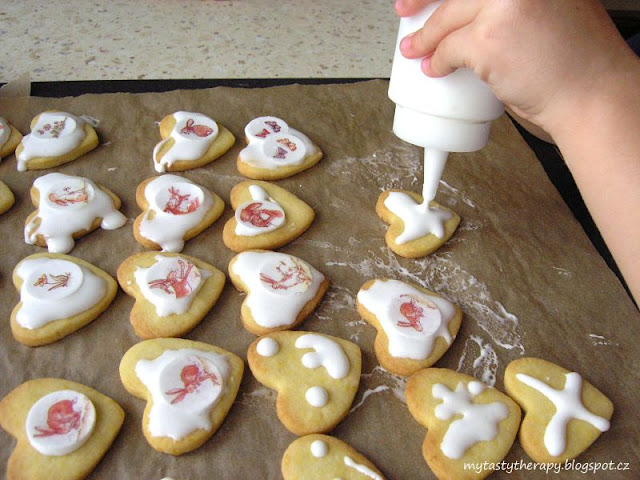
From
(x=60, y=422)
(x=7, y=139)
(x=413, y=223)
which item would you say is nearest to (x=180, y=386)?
(x=60, y=422)

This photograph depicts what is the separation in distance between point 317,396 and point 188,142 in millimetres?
420

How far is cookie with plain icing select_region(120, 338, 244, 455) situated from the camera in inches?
20.9

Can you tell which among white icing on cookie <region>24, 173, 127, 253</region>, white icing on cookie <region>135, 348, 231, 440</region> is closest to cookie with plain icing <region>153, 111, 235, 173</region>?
white icing on cookie <region>24, 173, 127, 253</region>

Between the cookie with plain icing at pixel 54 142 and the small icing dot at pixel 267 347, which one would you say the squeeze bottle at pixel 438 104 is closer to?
the small icing dot at pixel 267 347

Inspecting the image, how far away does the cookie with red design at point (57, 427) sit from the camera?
1.67ft

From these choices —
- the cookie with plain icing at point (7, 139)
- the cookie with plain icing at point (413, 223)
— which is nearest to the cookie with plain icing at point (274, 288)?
the cookie with plain icing at point (413, 223)

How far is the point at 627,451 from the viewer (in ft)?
1.84

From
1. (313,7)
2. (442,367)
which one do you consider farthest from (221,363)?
(313,7)

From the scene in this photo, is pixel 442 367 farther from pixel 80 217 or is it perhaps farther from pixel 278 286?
pixel 80 217

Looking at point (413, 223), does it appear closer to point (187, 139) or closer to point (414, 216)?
point (414, 216)

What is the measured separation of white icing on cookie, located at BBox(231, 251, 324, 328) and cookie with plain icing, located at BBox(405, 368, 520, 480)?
0.49ft

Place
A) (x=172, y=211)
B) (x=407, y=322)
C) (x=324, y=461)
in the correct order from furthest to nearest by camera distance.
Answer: (x=172, y=211)
(x=407, y=322)
(x=324, y=461)

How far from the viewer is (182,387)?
0.56m

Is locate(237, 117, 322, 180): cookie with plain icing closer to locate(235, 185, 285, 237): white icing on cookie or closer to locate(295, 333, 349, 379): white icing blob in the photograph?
locate(235, 185, 285, 237): white icing on cookie
